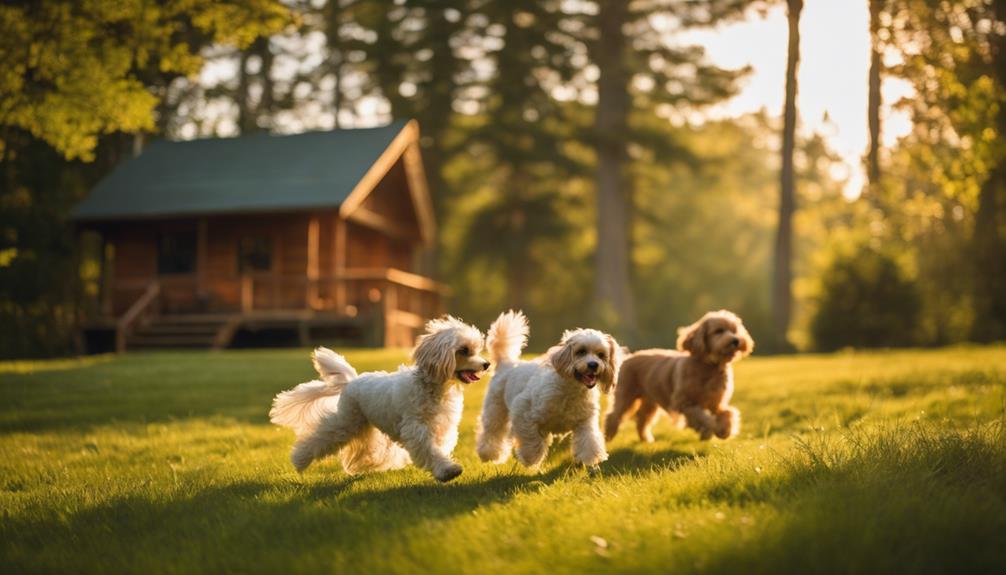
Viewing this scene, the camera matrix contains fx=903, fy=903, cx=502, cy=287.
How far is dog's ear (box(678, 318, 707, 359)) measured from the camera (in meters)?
9.30

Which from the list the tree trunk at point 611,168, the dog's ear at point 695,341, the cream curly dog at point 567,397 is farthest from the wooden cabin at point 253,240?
the cream curly dog at point 567,397

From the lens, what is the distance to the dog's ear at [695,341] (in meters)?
9.30

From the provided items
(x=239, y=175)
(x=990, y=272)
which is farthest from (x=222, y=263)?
(x=990, y=272)

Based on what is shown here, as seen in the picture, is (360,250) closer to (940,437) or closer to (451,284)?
(451,284)

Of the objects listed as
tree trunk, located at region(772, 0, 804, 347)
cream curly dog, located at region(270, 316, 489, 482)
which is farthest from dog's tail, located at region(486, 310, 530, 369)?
tree trunk, located at region(772, 0, 804, 347)

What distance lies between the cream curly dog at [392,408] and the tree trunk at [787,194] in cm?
2395

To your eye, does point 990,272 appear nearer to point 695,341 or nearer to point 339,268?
point 339,268

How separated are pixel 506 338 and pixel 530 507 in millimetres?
2776

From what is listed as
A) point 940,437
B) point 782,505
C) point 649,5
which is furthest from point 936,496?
point 649,5

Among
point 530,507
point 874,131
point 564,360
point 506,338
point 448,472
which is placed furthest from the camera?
point 874,131

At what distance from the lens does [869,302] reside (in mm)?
28109

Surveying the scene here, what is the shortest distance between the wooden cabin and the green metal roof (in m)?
0.06

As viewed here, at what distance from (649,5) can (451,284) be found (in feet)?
55.1

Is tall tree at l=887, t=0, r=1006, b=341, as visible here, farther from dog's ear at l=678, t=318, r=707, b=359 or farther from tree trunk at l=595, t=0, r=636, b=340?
tree trunk at l=595, t=0, r=636, b=340
